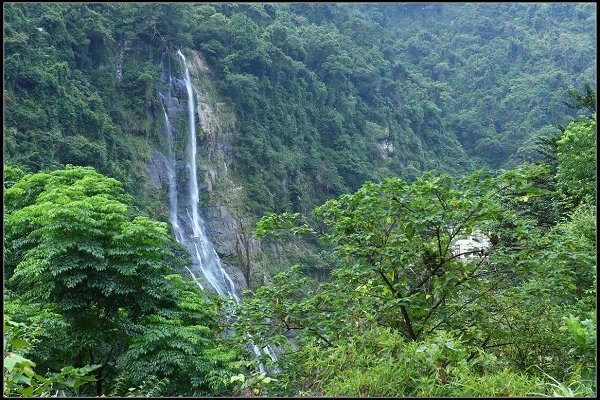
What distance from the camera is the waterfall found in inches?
691

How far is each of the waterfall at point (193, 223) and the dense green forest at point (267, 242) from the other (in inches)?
33.2

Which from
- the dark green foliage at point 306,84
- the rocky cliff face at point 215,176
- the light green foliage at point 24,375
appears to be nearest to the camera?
the light green foliage at point 24,375

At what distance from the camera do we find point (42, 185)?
6234 mm

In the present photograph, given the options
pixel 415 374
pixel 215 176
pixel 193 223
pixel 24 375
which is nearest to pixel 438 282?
pixel 415 374

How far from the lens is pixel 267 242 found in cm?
2120

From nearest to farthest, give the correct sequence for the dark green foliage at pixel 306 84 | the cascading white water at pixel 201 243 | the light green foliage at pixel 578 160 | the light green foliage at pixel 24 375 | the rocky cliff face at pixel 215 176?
the light green foliage at pixel 24 375 → the light green foliage at pixel 578 160 → the cascading white water at pixel 201 243 → the dark green foliage at pixel 306 84 → the rocky cliff face at pixel 215 176

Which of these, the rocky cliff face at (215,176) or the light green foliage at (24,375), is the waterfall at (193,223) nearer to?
the rocky cliff face at (215,176)

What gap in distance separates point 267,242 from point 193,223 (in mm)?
3316

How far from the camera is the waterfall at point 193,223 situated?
17562mm

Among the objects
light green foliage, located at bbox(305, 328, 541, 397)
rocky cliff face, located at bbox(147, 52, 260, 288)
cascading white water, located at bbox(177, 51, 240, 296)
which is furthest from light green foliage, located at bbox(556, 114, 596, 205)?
rocky cliff face, located at bbox(147, 52, 260, 288)

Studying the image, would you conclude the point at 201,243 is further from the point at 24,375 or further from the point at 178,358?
the point at 24,375

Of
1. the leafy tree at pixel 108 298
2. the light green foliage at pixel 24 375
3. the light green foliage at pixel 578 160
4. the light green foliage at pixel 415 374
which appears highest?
the light green foliage at pixel 578 160

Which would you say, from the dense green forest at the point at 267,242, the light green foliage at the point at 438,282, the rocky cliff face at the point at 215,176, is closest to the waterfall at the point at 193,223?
the rocky cliff face at the point at 215,176

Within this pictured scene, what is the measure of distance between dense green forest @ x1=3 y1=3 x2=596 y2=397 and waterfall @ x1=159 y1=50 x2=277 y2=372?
842mm
